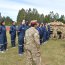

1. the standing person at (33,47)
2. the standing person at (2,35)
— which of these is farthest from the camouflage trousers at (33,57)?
the standing person at (2,35)

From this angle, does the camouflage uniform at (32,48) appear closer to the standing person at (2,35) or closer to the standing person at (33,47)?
the standing person at (33,47)

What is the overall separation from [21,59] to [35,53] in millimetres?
4979

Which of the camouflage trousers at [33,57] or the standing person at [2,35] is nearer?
the camouflage trousers at [33,57]

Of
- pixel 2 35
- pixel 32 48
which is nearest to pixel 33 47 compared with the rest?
pixel 32 48

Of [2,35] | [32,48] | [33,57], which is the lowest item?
[33,57]

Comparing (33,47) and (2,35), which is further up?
(2,35)

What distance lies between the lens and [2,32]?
18453mm

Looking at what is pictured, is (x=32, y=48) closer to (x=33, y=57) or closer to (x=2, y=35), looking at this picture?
(x=33, y=57)

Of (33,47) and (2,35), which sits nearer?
(33,47)

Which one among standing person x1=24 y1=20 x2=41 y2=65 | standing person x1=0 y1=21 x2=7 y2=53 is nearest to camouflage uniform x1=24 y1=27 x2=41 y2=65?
standing person x1=24 y1=20 x2=41 y2=65

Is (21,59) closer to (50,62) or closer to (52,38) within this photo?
(50,62)

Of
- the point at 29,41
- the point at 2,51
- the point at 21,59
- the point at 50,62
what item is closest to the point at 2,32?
the point at 2,51

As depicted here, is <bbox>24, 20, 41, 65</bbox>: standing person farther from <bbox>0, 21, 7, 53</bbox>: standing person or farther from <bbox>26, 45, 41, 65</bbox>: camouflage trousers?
<bbox>0, 21, 7, 53</bbox>: standing person

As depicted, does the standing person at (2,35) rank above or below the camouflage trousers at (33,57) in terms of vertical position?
above
